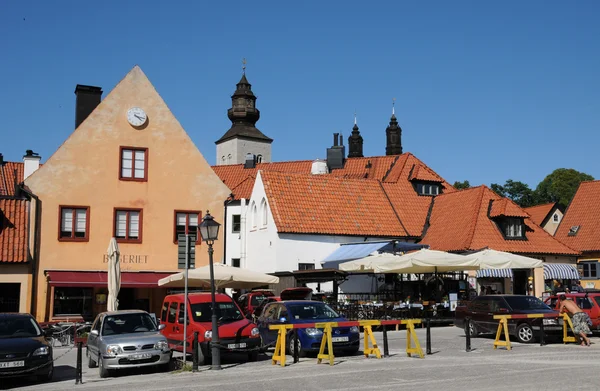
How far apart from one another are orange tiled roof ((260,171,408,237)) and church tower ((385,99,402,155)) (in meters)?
71.4

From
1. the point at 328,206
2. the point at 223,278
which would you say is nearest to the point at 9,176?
the point at 328,206

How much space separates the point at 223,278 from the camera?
28.0 m

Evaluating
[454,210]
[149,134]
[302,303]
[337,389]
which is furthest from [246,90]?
[337,389]

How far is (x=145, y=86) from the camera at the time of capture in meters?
36.3

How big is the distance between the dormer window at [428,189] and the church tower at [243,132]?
64296 millimetres

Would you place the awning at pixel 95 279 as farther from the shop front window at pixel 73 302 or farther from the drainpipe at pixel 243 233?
the drainpipe at pixel 243 233

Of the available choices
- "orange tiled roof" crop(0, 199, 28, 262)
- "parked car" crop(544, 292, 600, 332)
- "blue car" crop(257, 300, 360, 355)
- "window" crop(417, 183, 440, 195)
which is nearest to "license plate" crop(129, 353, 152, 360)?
"blue car" crop(257, 300, 360, 355)

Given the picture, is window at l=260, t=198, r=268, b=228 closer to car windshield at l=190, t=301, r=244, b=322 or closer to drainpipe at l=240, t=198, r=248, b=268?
drainpipe at l=240, t=198, r=248, b=268

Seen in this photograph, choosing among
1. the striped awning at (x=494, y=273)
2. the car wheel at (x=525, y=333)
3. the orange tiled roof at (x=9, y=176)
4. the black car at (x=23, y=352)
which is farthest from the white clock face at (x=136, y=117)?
the car wheel at (x=525, y=333)

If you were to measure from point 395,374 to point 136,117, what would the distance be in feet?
75.2

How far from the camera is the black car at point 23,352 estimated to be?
1728 cm

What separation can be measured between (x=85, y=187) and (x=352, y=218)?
1697cm

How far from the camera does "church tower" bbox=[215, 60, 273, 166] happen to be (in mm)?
116000

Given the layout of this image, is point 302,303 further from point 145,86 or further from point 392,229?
point 392,229
